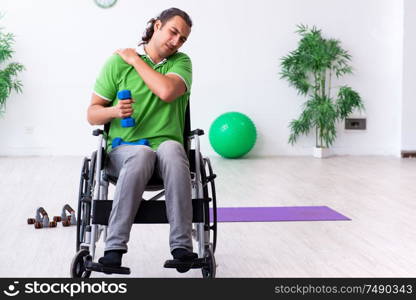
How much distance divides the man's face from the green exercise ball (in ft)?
13.3

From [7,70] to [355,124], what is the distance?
3.52 m

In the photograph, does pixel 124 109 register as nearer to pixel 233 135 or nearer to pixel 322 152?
pixel 233 135

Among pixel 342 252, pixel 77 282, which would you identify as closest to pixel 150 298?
pixel 77 282

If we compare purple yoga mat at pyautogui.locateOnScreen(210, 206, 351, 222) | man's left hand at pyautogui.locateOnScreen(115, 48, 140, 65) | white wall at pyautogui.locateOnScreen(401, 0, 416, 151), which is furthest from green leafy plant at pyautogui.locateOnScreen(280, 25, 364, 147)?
man's left hand at pyautogui.locateOnScreen(115, 48, 140, 65)

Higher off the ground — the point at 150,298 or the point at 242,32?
the point at 242,32

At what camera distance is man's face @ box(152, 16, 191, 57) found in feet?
9.19

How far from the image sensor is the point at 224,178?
5723 millimetres

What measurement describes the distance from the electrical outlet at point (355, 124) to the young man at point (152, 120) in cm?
488

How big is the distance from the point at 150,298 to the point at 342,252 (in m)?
1.12

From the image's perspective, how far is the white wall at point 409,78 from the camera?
736cm

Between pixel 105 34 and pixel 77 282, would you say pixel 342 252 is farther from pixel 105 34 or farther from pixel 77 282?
pixel 105 34

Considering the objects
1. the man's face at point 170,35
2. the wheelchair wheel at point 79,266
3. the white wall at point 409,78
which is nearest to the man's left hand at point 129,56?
the man's face at point 170,35

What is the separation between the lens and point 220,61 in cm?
730

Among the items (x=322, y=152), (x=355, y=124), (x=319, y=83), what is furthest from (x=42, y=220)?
(x=355, y=124)
